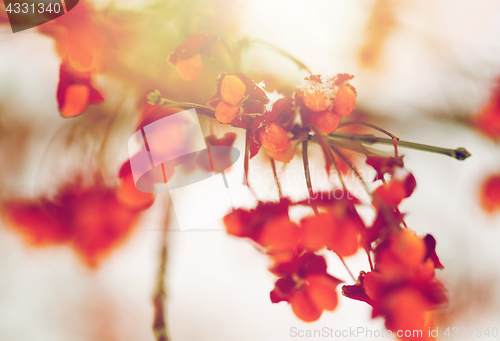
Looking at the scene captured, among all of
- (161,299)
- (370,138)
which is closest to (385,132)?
(370,138)

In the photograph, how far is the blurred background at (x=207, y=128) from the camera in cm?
32

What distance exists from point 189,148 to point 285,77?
0.14m

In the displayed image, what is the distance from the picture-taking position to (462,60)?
13.0 inches

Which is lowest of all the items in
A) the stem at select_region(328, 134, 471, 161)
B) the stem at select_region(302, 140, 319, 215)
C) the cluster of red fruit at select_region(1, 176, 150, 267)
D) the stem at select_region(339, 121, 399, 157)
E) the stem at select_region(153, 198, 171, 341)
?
the stem at select_region(153, 198, 171, 341)

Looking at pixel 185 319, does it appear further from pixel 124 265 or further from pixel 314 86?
pixel 314 86

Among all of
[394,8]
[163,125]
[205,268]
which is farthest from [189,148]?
[394,8]

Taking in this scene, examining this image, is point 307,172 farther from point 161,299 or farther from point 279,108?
point 161,299

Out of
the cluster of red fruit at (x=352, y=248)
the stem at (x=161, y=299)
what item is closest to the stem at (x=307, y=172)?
the cluster of red fruit at (x=352, y=248)

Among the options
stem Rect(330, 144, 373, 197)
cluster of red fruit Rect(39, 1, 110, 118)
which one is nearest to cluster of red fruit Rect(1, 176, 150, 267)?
cluster of red fruit Rect(39, 1, 110, 118)

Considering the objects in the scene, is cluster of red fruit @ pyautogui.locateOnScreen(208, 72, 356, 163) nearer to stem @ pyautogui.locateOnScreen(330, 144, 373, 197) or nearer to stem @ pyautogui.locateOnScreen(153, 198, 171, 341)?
stem @ pyautogui.locateOnScreen(330, 144, 373, 197)

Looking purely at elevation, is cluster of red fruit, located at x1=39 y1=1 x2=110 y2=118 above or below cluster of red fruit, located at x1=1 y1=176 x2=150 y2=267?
above

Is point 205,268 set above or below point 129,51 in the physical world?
below

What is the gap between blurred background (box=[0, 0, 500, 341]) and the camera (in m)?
0.32

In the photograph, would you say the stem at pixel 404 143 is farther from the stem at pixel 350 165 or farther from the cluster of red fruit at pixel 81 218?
the cluster of red fruit at pixel 81 218
